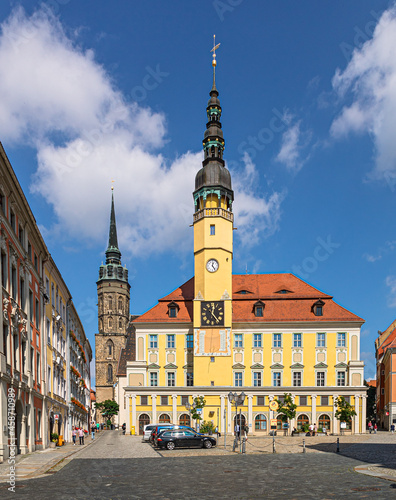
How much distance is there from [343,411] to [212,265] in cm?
2396

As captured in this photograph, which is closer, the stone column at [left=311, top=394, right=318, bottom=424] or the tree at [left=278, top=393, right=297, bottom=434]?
the tree at [left=278, top=393, right=297, bottom=434]

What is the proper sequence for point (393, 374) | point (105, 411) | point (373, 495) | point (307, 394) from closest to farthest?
1. point (373, 495)
2. point (307, 394)
3. point (393, 374)
4. point (105, 411)

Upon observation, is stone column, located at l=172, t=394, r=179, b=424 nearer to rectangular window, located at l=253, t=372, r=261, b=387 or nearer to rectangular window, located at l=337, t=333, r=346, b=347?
rectangular window, located at l=253, t=372, r=261, b=387

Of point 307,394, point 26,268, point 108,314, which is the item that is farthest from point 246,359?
point 108,314

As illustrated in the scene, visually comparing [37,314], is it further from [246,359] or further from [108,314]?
[108,314]

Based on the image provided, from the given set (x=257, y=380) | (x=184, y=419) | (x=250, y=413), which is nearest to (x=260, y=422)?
(x=250, y=413)

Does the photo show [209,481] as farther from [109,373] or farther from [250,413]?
[109,373]

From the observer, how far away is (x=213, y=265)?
235 feet

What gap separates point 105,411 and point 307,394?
69450mm

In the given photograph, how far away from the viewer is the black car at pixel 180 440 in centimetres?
3731

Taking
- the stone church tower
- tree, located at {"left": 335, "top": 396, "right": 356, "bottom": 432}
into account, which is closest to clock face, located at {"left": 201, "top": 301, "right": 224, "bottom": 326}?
tree, located at {"left": 335, "top": 396, "right": 356, "bottom": 432}

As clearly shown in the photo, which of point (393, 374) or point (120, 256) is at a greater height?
point (120, 256)

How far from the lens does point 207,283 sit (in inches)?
2803

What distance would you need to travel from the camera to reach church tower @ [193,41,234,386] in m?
69.1
